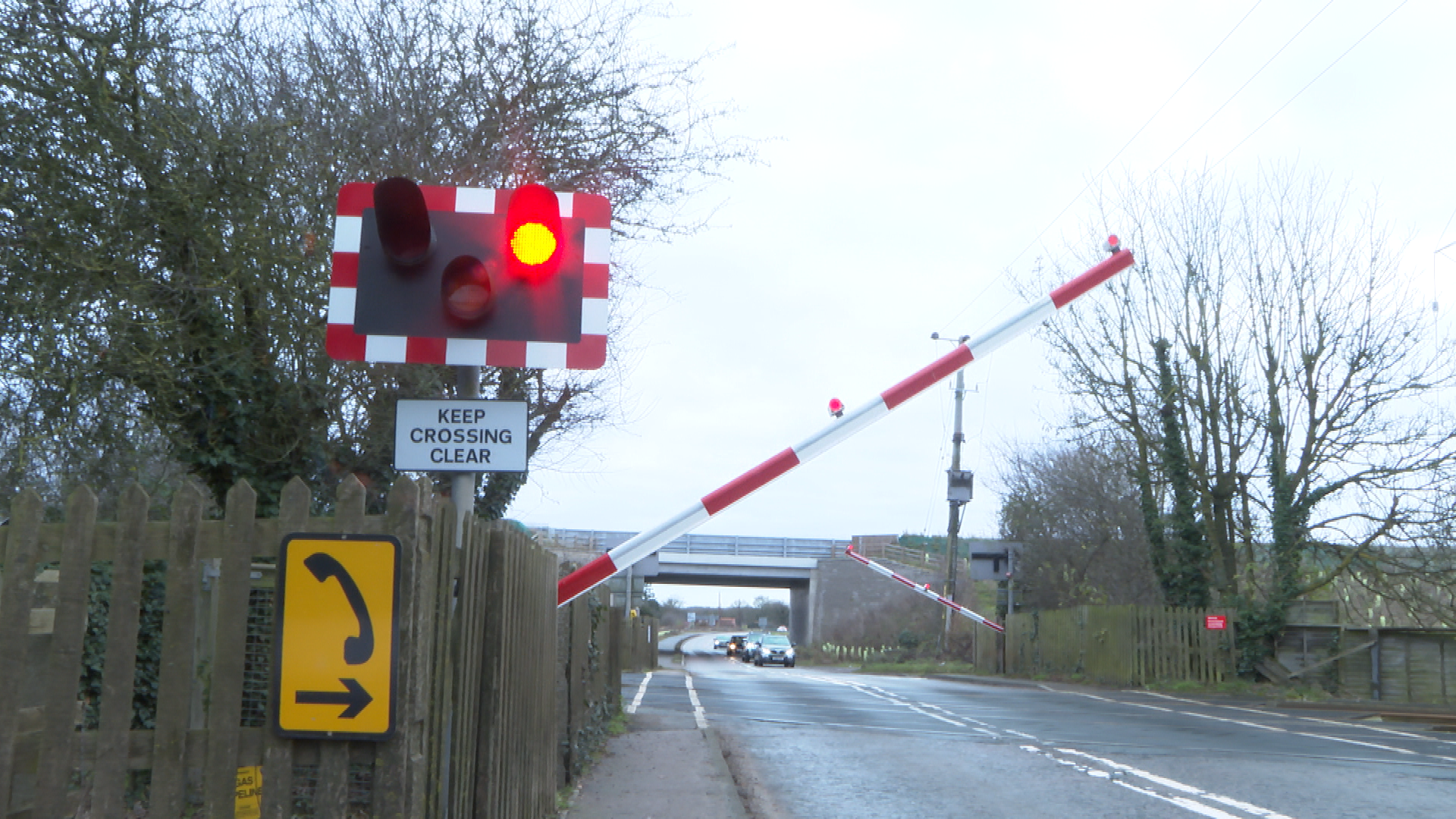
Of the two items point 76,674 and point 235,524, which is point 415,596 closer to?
point 235,524

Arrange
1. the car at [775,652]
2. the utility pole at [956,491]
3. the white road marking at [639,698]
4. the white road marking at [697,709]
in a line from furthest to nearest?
the car at [775,652], the utility pole at [956,491], the white road marking at [639,698], the white road marking at [697,709]

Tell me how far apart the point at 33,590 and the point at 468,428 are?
166 centimetres

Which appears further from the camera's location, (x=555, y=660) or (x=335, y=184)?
(x=335, y=184)

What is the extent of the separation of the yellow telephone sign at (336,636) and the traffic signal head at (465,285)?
1409 millimetres

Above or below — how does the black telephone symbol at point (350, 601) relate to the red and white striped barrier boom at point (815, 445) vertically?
below

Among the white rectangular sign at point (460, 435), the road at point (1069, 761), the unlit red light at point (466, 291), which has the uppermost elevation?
the unlit red light at point (466, 291)

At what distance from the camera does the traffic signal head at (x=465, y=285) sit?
5125 millimetres

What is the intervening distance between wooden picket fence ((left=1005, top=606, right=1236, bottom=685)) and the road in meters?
6.20

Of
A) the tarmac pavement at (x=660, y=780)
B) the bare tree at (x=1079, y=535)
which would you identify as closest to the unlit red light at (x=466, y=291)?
the tarmac pavement at (x=660, y=780)

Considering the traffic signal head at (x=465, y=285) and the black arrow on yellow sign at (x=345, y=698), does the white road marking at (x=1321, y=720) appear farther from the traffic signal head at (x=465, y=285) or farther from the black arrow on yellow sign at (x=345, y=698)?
the black arrow on yellow sign at (x=345, y=698)

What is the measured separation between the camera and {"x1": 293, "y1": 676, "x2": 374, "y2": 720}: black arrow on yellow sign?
12.6ft

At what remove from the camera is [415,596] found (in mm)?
3934

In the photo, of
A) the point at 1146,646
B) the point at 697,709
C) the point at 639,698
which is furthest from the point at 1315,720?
the point at 639,698

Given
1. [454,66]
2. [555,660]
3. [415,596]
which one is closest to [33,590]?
[415,596]
